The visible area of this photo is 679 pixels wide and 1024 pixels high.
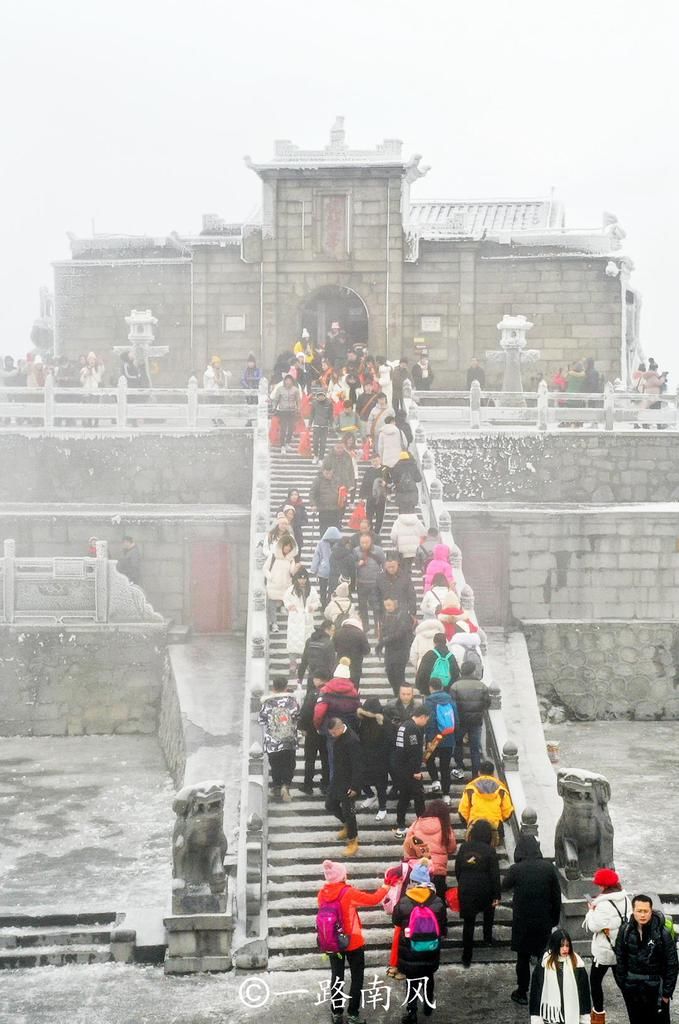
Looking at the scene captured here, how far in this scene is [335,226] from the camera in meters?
32.6

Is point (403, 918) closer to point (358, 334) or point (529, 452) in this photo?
point (529, 452)

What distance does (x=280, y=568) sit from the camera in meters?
19.0

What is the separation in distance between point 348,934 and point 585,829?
112 inches

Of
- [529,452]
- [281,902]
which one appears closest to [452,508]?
[529,452]

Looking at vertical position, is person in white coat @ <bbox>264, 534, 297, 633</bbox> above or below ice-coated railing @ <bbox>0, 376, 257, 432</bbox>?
below

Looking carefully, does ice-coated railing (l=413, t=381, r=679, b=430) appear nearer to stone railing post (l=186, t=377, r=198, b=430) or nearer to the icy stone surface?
stone railing post (l=186, t=377, r=198, b=430)

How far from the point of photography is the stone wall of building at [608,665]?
25672 millimetres

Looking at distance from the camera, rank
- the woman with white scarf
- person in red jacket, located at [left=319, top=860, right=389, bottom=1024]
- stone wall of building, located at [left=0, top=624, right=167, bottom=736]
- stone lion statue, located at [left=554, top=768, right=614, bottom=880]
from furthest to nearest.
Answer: stone wall of building, located at [left=0, top=624, right=167, bottom=736] < stone lion statue, located at [left=554, top=768, right=614, bottom=880] < person in red jacket, located at [left=319, top=860, right=389, bottom=1024] < the woman with white scarf

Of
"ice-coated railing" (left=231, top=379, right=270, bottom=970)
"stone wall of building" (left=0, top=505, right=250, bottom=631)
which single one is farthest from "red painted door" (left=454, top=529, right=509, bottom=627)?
"ice-coated railing" (left=231, top=379, right=270, bottom=970)

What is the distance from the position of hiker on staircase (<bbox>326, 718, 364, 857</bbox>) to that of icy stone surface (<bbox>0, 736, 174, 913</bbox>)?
8.68 ft

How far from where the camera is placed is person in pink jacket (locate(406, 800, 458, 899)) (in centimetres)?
1355

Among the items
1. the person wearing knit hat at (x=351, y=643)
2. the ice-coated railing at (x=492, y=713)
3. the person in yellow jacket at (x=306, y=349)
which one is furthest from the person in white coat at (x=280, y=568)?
the person in yellow jacket at (x=306, y=349)

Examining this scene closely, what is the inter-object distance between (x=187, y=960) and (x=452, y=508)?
13.2 m

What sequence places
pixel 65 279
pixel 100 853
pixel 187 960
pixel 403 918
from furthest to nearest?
pixel 65 279 → pixel 100 853 → pixel 187 960 → pixel 403 918
